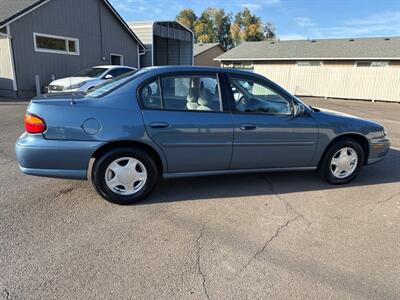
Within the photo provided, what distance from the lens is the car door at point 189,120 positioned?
361 cm

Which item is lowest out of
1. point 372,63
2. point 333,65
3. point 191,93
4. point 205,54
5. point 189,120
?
point 189,120

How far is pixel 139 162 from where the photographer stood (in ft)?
12.0

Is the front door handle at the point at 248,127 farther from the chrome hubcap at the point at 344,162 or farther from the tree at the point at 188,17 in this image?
the tree at the point at 188,17

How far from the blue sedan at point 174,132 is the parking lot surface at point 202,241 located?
40 centimetres

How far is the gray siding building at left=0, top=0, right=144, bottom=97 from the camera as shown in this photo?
13.6m

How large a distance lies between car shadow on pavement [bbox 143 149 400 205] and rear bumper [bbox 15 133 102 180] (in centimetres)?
87

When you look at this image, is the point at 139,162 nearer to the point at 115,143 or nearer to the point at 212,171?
the point at 115,143

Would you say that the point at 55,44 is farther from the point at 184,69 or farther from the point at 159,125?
the point at 159,125

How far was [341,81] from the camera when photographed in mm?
21297

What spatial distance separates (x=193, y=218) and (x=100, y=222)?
1.00 m

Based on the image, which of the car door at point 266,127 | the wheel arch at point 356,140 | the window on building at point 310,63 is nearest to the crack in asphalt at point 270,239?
the car door at point 266,127

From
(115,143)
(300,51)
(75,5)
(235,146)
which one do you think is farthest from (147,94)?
(300,51)

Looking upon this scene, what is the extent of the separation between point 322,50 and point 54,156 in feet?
80.7

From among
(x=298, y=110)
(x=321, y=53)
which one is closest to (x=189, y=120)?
(x=298, y=110)
